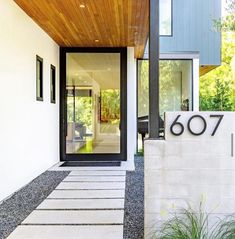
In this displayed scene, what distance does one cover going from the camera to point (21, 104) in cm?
612

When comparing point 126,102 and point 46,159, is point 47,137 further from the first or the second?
point 126,102

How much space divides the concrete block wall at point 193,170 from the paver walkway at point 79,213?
725 mm

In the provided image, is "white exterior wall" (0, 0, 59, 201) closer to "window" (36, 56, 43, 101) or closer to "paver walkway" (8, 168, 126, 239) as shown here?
"window" (36, 56, 43, 101)

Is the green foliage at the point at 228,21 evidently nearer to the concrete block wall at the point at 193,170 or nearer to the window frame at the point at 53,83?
the window frame at the point at 53,83

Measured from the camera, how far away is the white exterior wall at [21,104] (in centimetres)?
534

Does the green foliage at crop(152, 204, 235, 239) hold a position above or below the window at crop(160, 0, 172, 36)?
below

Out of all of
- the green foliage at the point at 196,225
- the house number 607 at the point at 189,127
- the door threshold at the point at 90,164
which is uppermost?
the house number 607 at the point at 189,127

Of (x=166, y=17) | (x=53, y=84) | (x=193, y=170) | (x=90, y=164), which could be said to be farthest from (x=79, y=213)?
(x=166, y=17)

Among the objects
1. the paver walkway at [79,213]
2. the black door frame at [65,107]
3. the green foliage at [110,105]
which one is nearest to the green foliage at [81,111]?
the black door frame at [65,107]

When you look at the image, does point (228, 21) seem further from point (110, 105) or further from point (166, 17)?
point (110, 105)

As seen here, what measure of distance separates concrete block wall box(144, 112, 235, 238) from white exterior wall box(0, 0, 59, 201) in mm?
2663

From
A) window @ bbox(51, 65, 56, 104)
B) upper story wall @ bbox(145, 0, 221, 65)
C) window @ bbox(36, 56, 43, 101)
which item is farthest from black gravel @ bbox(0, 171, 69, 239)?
upper story wall @ bbox(145, 0, 221, 65)

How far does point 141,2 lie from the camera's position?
5.89 meters

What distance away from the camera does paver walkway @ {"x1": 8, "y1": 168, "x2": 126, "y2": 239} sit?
382cm
